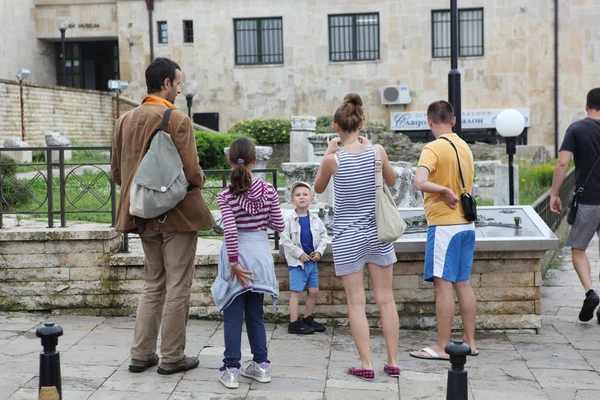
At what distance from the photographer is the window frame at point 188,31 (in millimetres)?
32625

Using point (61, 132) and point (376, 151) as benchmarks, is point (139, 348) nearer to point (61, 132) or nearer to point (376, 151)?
point (376, 151)

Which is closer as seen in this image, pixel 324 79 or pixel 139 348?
pixel 139 348

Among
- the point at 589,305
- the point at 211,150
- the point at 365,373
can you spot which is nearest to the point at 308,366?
the point at 365,373

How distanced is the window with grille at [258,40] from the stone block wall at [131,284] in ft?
83.4

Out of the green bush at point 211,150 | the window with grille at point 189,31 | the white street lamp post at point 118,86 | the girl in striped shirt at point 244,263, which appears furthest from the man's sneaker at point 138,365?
the window with grille at point 189,31

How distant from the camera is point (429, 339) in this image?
280 inches

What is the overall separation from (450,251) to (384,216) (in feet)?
2.72

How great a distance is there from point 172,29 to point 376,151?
91.1 feet

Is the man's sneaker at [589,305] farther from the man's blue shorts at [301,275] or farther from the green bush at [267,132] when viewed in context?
the green bush at [267,132]

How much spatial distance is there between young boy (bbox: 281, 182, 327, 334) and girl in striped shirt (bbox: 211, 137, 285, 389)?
132 cm

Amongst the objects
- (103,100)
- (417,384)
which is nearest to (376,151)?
(417,384)

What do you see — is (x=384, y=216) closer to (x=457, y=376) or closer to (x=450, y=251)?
(x=450, y=251)

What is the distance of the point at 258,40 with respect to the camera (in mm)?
32531

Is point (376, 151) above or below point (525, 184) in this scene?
above
